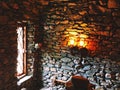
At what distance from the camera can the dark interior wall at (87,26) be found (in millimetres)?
3977

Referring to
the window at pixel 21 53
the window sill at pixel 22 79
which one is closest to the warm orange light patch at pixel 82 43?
the window at pixel 21 53

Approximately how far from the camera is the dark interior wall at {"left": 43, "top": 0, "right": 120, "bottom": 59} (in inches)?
157

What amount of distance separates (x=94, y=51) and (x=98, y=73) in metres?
0.51

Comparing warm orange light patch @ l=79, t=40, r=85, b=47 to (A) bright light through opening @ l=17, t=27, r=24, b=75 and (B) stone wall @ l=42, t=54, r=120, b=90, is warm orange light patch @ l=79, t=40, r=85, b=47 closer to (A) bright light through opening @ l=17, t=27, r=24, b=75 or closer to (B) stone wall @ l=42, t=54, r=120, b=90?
(B) stone wall @ l=42, t=54, r=120, b=90

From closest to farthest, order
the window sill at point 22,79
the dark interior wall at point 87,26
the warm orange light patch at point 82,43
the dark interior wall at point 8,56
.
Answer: the dark interior wall at point 8,56 < the dark interior wall at point 87,26 < the window sill at point 22,79 < the warm orange light patch at point 82,43

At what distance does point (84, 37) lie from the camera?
4246 millimetres

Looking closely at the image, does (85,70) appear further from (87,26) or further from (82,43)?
(87,26)

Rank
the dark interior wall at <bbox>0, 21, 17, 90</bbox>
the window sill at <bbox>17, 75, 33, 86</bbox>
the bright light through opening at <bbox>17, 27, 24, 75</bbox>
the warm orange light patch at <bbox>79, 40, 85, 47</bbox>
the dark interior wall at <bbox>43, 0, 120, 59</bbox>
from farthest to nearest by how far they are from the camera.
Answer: the bright light through opening at <bbox>17, 27, 24, 75</bbox>
the warm orange light patch at <bbox>79, 40, 85, 47</bbox>
the window sill at <bbox>17, 75, 33, 86</bbox>
the dark interior wall at <bbox>43, 0, 120, 59</bbox>
the dark interior wall at <bbox>0, 21, 17, 90</bbox>

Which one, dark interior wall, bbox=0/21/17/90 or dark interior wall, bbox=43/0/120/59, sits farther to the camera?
dark interior wall, bbox=43/0/120/59

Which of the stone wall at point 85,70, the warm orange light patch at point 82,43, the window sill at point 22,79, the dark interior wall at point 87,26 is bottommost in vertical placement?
the window sill at point 22,79

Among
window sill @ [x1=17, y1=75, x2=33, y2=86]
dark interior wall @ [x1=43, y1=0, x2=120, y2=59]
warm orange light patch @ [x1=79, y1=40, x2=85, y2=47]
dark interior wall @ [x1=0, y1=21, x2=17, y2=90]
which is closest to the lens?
dark interior wall @ [x1=0, y1=21, x2=17, y2=90]

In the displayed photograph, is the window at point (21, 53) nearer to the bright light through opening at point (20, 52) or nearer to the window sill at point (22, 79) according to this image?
the bright light through opening at point (20, 52)

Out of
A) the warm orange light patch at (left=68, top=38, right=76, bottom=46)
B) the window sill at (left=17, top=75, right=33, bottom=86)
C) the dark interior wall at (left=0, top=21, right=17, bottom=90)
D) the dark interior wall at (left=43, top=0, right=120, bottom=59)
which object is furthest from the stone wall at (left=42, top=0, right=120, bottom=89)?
the dark interior wall at (left=0, top=21, right=17, bottom=90)

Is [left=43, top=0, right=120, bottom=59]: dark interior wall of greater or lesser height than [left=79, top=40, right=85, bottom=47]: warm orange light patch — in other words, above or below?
above
